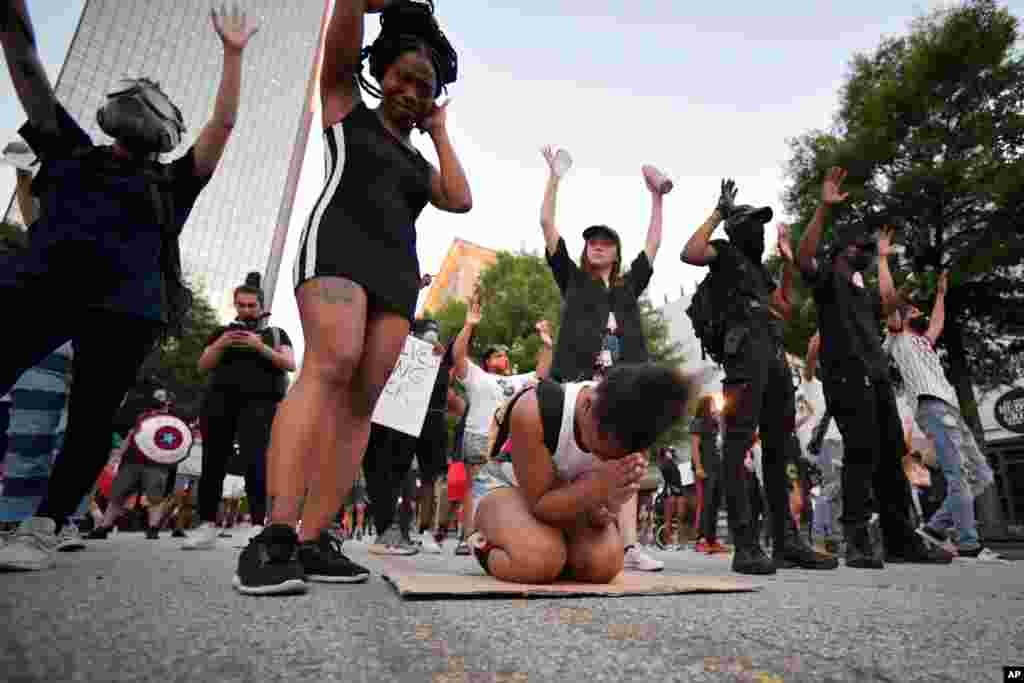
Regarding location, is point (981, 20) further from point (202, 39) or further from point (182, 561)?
point (202, 39)

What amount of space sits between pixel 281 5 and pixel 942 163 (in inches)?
2070

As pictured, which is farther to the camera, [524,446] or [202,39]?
[202,39]

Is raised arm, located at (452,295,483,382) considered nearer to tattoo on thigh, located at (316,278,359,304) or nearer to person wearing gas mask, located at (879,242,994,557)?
tattoo on thigh, located at (316,278,359,304)

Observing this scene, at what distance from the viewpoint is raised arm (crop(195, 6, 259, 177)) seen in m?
2.53

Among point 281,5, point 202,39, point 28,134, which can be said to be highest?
point 281,5

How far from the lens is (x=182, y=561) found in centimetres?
307

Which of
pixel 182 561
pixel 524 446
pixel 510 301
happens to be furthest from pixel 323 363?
pixel 510 301

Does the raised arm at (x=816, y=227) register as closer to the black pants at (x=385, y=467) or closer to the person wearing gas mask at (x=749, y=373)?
the person wearing gas mask at (x=749, y=373)

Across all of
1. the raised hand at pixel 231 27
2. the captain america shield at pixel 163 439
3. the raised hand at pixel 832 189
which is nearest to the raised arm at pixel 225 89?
the raised hand at pixel 231 27

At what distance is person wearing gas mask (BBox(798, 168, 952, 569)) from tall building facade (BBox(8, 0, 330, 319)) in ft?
123

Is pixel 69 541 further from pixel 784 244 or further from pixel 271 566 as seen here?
pixel 784 244

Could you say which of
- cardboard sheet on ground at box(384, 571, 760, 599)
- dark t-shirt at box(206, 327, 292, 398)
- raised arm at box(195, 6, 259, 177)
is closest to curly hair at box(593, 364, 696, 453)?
cardboard sheet on ground at box(384, 571, 760, 599)

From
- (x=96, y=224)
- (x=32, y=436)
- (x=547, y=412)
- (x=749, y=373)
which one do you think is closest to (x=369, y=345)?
(x=547, y=412)

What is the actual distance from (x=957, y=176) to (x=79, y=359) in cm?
1689
